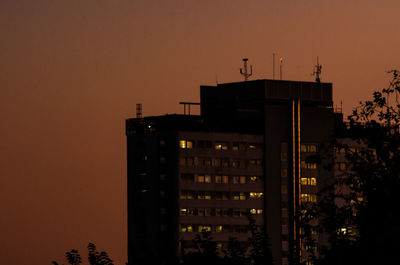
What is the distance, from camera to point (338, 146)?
48969mm

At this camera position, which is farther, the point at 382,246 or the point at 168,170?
the point at 168,170

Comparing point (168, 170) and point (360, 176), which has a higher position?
point (168, 170)

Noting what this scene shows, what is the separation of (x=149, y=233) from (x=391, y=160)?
14664cm

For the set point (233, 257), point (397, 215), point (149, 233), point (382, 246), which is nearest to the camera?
point (382, 246)

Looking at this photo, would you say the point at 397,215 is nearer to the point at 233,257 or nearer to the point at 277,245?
the point at 233,257

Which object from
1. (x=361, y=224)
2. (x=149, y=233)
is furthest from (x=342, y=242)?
(x=149, y=233)

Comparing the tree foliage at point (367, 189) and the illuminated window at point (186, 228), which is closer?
the tree foliage at point (367, 189)

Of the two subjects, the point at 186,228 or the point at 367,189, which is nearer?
the point at 367,189

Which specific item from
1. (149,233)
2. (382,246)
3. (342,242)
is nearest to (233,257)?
(342,242)

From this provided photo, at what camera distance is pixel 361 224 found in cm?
4734

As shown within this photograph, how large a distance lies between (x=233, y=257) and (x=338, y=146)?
1455 cm

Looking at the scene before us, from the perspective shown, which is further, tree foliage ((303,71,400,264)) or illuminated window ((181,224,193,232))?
illuminated window ((181,224,193,232))

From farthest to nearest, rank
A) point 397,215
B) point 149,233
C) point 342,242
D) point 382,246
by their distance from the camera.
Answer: point 149,233 → point 342,242 → point 397,215 → point 382,246

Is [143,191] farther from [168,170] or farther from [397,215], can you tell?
[397,215]
